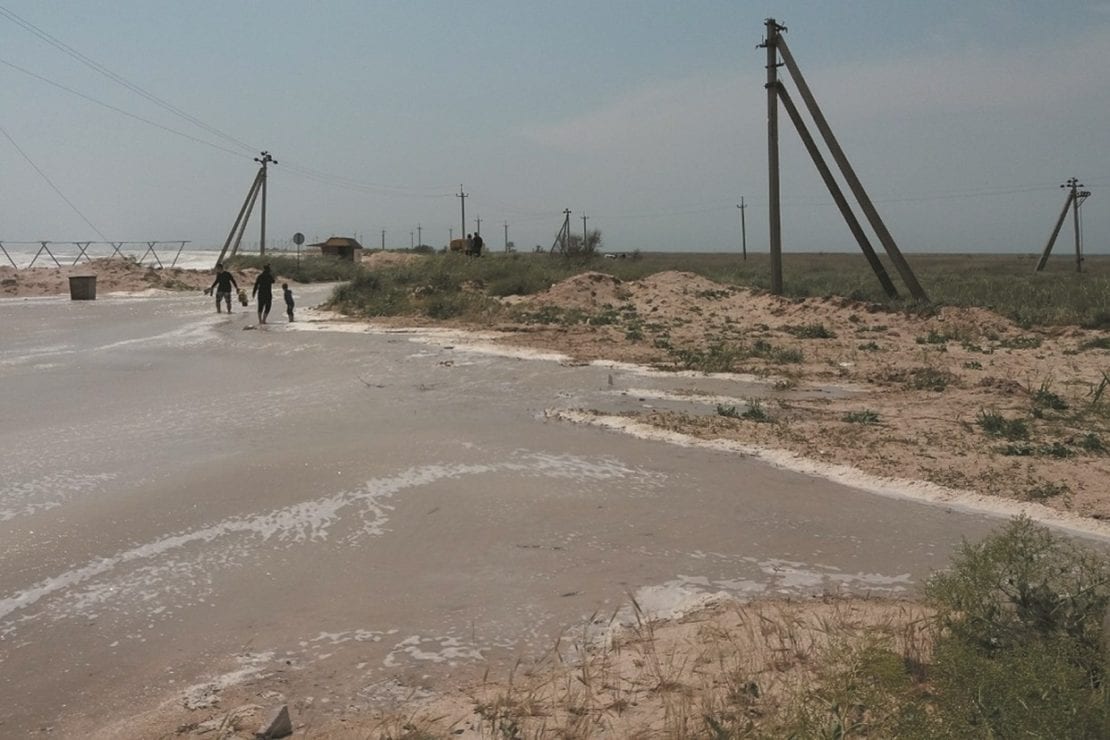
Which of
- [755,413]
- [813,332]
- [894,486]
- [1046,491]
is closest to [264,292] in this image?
[813,332]

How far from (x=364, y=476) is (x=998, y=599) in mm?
5222

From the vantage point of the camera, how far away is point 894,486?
7.15 metres

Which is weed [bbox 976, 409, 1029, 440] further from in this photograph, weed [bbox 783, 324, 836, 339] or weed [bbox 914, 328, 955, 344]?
weed [bbox 783, 324, 836, 339]

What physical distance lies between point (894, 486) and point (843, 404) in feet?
12.3

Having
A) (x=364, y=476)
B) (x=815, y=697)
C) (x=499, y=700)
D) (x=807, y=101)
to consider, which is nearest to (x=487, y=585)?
(x=499, y=700)

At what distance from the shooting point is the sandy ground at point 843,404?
3.77 m

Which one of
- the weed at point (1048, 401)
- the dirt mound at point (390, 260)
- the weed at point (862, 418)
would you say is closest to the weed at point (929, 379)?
the weed at point (1048, 401)

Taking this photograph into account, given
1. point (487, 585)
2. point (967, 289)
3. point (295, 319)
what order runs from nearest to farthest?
point (487, 585) < point (295, 319) < point (967, 289)

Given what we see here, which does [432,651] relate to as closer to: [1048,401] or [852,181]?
[1048,401]

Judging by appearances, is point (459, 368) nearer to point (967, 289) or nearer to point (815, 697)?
point (815, 697)

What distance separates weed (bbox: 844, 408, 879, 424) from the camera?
9523 mm

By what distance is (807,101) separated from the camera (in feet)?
69.8

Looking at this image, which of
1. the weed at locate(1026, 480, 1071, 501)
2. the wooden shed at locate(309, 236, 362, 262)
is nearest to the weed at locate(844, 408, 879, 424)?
the weed at locate(1026, 480, 1071, 501)

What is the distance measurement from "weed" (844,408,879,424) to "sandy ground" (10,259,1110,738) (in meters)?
0.03
